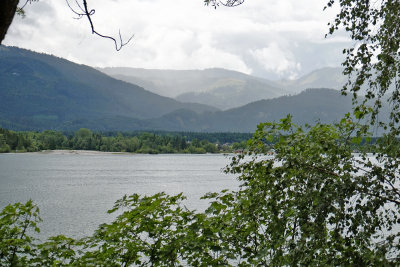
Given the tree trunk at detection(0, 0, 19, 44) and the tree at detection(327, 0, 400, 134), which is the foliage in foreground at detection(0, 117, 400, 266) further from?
the tree trunk at detection(0, 0, 19, 44)

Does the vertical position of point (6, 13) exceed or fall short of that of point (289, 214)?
it exceeds it

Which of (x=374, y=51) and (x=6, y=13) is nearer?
(x=6, y=13)

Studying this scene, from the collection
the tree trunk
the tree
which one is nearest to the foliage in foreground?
the tree

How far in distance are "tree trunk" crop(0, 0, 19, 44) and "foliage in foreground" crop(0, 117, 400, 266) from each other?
3053 millimetres

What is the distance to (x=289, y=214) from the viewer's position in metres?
4.83

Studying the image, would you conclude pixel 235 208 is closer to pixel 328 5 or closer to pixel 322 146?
pixel 322 146

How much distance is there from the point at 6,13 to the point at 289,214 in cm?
355

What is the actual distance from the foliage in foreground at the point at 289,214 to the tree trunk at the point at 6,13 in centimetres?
305

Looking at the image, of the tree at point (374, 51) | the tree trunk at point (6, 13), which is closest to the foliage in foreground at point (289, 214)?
the tree at point (374, 51)

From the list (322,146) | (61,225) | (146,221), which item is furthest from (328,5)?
(61,225)

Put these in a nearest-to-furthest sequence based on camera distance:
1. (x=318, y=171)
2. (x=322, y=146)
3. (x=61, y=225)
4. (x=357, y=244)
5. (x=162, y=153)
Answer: (x=357, y=244), (x=318, y=171), (x=322, y=146), (x=61, y=225), (x=162, y=153)

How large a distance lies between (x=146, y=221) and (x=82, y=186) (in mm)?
41802

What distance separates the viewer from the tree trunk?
2555 mm

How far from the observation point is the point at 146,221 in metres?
5.31
